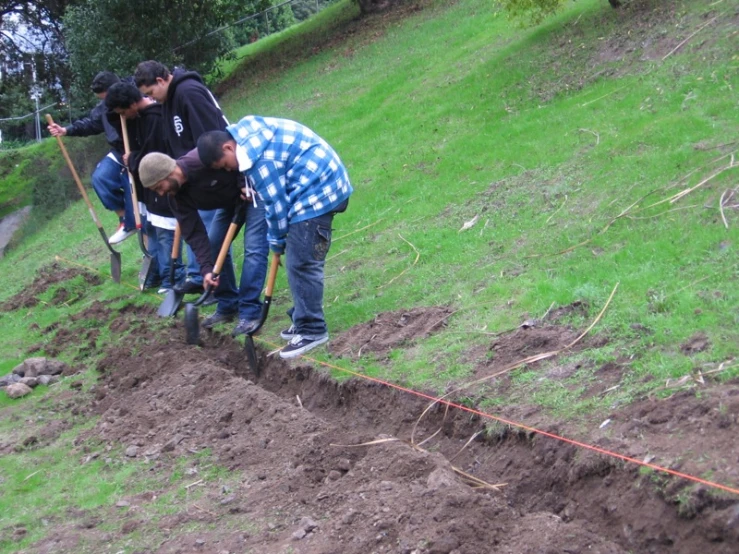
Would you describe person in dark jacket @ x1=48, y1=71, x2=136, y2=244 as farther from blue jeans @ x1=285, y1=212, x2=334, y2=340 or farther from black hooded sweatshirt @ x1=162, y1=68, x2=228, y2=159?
blue jeans @ x1=285, y1=212, x2=334, y2=340

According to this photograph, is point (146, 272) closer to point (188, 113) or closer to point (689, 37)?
point (188, 113)

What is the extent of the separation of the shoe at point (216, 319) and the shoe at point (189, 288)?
0.47 meters

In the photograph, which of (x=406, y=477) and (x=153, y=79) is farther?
(x=153, y=79)

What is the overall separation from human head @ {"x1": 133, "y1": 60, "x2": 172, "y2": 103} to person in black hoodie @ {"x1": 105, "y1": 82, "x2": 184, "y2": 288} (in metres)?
0.79

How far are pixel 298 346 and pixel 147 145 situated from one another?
10.4 feet

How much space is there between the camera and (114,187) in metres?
9.85

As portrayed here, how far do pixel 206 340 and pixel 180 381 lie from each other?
3.37 ft

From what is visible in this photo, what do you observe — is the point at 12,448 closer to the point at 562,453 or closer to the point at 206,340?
the point at 206,340

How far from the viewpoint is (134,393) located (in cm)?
709

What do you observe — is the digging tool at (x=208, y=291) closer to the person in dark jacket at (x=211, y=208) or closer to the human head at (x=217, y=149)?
the person in dark jacket at (x=211, y=208)

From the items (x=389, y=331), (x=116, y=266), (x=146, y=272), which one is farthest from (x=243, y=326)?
(x=116, y=266)

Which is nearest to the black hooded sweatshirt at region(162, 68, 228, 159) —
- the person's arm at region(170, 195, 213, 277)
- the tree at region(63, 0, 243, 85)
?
the person's arm at region(170, 195, 213, 277)

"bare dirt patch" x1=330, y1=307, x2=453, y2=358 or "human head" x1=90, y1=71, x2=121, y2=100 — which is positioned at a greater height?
"human head" x1=90, y1=71, x2=121, y2=100

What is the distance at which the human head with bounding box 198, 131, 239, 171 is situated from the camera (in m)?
6.03
